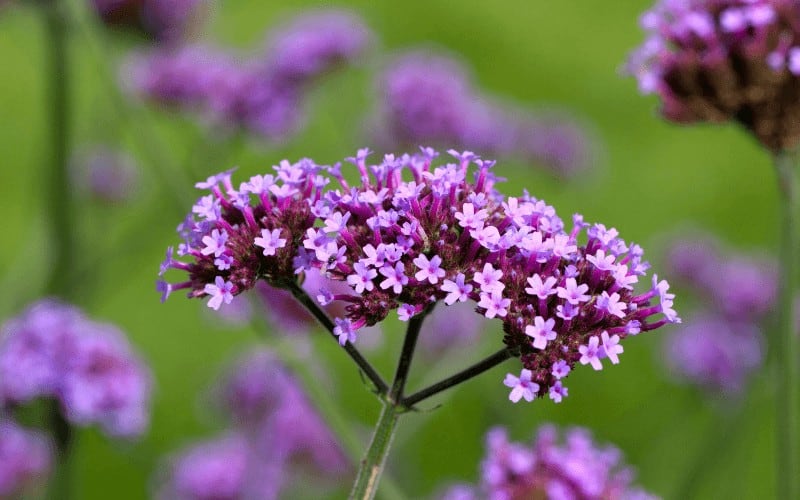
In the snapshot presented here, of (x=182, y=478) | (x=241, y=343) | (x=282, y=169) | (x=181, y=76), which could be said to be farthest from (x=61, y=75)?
(x=241, y=343)

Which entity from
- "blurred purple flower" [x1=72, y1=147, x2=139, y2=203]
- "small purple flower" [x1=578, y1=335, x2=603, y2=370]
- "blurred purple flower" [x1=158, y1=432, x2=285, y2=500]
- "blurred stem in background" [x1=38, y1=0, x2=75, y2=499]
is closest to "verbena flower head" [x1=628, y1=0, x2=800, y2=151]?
"small purple flower" [x1=578, y1=335, x2=603, y2=370]

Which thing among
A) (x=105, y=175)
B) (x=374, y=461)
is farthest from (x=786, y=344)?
(x=105, y=175)

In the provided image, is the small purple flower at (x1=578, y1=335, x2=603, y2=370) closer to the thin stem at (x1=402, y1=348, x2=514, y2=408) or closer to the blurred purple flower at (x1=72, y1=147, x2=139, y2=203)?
the thin stem at (x1=402, y1=348, x2=514, y2=408)

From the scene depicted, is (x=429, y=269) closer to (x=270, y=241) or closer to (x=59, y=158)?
(x=270, y=241)

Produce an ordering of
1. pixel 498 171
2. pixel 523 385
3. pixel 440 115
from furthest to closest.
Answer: pixel 498 171
pixel 440 115
pixel 523 385

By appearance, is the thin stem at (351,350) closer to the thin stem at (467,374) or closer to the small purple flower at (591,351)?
the thin stem at (467,374)

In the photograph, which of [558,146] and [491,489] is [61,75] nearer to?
[491,489]
